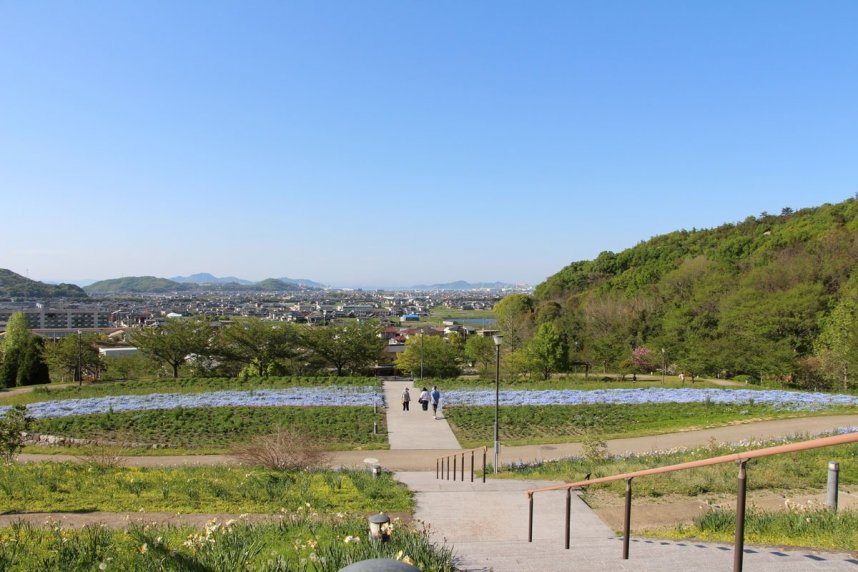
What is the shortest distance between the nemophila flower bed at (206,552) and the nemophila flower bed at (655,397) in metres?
20.8

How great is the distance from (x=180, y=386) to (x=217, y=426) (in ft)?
38.9

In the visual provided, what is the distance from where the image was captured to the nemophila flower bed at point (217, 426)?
752 inches

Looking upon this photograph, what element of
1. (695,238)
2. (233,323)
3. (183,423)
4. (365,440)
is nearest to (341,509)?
(365,440)

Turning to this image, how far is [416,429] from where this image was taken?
68.8ft

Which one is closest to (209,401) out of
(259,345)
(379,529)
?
(259,345)

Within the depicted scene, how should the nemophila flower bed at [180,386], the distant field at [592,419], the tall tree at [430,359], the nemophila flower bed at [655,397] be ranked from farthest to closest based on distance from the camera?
the tall tree at [430,359] → the nemophila flower bed at [180,386] → the nemophila flower bed at [655,397] → the distant field at [592,419]

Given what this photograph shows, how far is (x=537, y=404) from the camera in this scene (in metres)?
25.1

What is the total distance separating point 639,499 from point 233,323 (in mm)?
33263

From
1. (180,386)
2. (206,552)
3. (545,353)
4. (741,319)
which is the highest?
(741,319)

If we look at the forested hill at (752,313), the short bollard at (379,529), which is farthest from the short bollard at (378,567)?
the forested hill at (752,313)

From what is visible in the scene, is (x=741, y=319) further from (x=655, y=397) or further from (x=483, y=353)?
(x=483, y=353)

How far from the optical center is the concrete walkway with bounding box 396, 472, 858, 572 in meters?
4.93

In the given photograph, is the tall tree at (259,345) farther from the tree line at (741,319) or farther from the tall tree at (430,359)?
the tree line at (741,319)

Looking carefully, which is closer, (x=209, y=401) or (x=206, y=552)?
(x=206, y=552)
